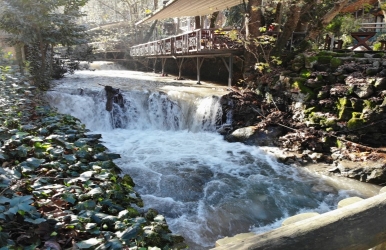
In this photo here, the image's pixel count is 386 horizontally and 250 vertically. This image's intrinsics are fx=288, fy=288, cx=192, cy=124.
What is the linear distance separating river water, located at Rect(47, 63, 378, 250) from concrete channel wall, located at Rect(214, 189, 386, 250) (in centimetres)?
321

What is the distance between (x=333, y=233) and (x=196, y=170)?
19.8 feet

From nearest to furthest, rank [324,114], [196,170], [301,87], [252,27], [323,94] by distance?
[196,170]
[324,114]
[323,94]
[301,87]
[252,27]

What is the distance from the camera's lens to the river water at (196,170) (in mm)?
5344

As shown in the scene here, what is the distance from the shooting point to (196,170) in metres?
7.41

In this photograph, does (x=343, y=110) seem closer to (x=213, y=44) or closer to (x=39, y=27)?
(x=213, y=44)

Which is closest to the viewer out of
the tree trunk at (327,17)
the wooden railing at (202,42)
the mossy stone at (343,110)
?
the mossy stone at (343,110)

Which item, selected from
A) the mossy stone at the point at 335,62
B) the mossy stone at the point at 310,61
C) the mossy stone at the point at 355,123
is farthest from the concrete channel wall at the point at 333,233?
the mossy stone at the point at 310,61

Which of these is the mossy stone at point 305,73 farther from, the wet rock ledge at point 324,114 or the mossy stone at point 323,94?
the mossy stone at point 323,94

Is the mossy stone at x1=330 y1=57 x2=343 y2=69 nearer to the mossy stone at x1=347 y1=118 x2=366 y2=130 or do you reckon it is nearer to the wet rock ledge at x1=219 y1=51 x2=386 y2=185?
the wet rock ledge at x1=219 y1=51 x2=386 y2=185

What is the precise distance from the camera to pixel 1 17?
34.2 ft

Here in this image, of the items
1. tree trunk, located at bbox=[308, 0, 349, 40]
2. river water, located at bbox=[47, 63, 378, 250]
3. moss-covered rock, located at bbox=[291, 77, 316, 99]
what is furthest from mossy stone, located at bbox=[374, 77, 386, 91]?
tree trunk, located at bbox=[308, 0, 349, 40]

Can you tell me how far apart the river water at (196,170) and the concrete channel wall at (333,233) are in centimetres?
321

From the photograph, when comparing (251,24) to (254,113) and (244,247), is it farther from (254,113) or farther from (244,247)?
(244,247)

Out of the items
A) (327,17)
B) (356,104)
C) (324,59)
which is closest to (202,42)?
(327,17)
